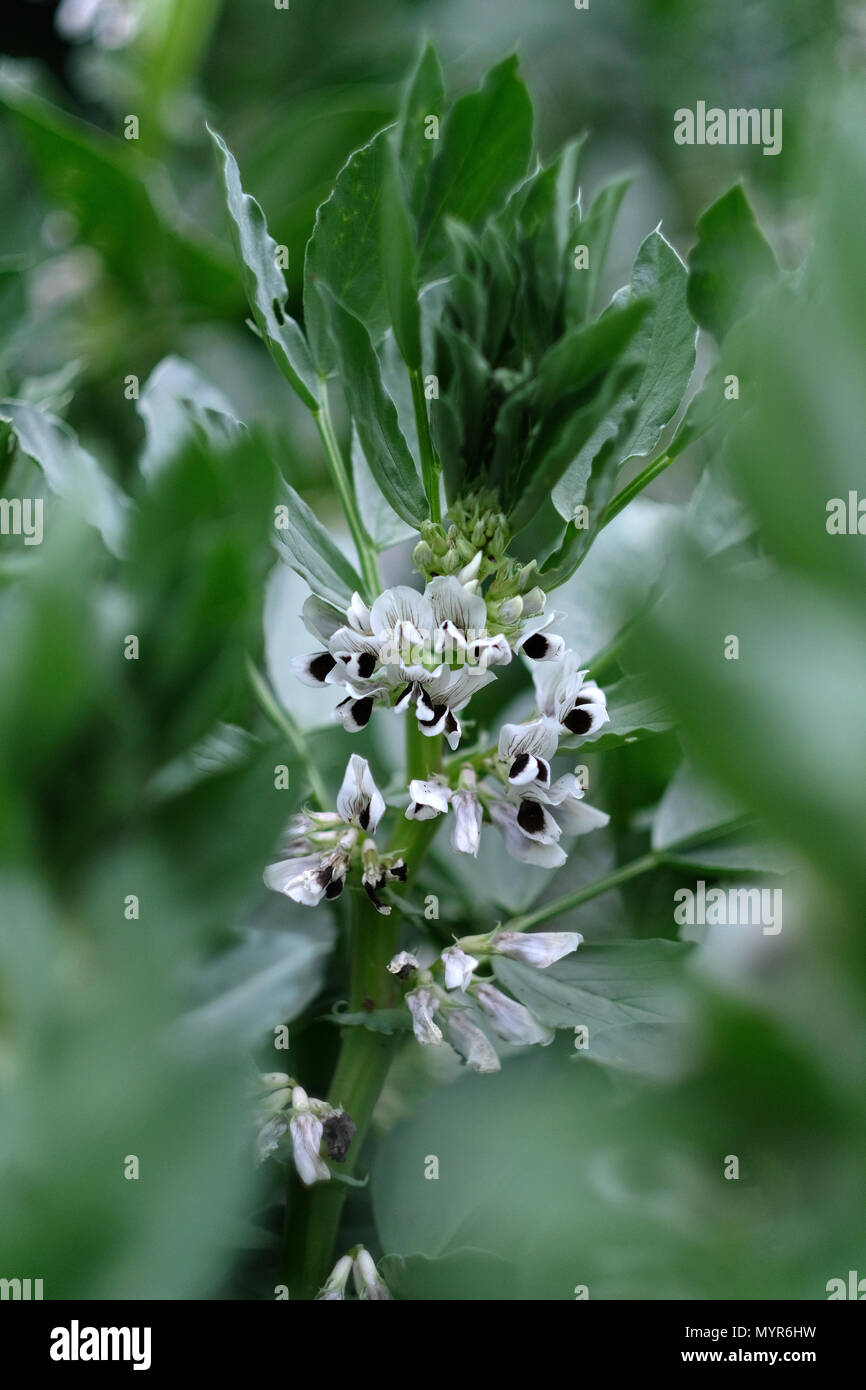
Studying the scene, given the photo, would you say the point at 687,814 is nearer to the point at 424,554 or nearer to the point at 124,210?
the point at 424,554

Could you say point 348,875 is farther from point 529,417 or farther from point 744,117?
point 744,117

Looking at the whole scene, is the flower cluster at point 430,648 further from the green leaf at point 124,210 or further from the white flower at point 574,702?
the green leaf at point 124,210

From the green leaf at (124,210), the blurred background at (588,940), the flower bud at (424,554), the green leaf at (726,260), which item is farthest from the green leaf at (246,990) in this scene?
the green leaf at (124,210)

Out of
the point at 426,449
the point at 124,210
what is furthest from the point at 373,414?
the point at 124,210

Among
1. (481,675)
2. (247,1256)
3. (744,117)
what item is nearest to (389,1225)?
(247,1256)

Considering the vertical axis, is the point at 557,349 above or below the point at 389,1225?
above

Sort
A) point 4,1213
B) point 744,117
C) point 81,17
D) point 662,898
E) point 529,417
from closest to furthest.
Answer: point 4,1213 → point 529,417 → point 662,898 → point 81,17 → point 744,117
